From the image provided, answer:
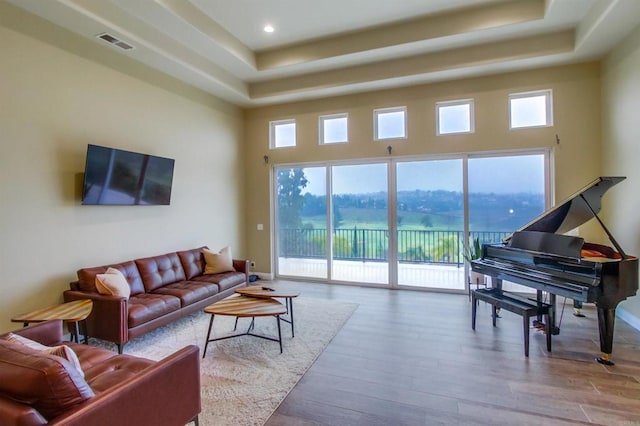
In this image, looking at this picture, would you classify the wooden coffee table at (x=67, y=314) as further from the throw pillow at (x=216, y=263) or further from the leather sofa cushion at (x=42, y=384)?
the throw pillow at (x=216, y=263)

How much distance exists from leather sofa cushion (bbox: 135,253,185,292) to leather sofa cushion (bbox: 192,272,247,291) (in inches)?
11.8

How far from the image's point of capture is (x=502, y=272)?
3699 mm

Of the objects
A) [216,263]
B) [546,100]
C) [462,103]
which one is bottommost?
[216,263]

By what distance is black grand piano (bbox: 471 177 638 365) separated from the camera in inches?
112

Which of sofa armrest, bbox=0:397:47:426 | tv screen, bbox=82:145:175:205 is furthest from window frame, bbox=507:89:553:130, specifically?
sofa armrest, bbox=0:397:47:426

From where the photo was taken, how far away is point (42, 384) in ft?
4.50

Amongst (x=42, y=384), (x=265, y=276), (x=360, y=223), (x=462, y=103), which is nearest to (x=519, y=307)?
(x=360, y=223)

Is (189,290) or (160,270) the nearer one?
(189,290)

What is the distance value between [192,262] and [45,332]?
250 cm

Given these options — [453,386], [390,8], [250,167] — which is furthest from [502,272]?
[250,167]

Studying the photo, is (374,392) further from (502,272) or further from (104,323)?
(104,323)

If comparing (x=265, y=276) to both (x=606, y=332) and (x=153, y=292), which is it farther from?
(x=606, y=332)

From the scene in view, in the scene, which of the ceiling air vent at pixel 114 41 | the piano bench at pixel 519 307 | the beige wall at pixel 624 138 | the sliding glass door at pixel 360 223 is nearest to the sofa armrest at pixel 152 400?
the piano bench at pixel 519 307

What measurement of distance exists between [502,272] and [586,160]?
2608 millimetres
